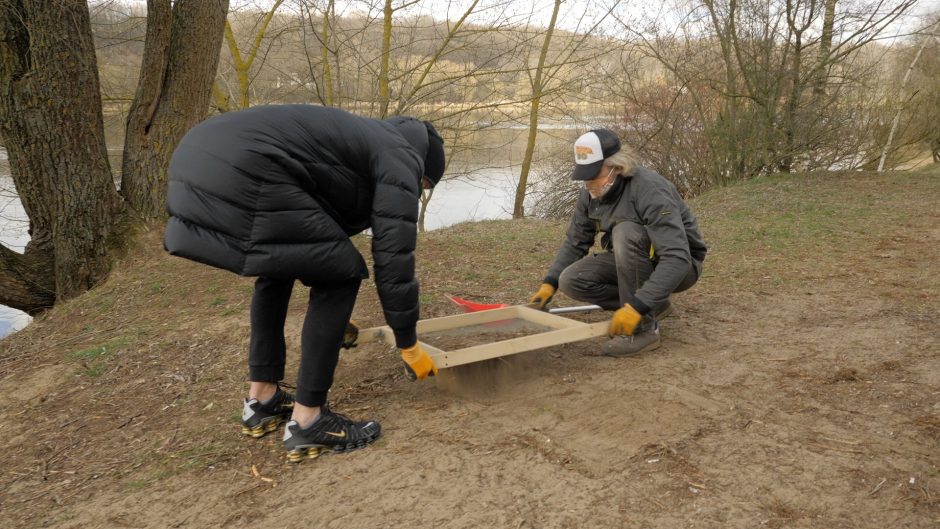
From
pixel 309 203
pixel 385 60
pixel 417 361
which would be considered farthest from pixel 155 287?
pixel 385 60

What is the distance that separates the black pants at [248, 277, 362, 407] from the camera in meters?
2.70

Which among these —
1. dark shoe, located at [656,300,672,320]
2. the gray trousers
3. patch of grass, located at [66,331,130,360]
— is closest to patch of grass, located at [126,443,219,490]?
patch of grass, located at [66,331,130,360]

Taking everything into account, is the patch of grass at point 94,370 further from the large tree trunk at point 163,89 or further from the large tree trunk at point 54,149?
the large tree trunk at point 163,89

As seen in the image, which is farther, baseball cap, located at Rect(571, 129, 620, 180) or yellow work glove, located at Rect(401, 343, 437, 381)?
baseball cap, located at Rect(571, 129, 620, 180)

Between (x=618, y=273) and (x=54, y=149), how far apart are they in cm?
473

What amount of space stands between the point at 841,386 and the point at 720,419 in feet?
2.45

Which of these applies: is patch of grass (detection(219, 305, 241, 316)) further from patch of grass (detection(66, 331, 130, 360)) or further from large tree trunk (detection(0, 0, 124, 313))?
large tree trunk (detection(0, 0, 124, 313))

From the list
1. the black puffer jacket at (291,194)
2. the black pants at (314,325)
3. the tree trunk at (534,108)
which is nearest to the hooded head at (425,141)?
the black puffer jacket at (291,194)

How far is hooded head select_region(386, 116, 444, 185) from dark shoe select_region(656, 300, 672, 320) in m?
1.86

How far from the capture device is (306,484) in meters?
2.67

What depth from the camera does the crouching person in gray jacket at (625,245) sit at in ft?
11.6

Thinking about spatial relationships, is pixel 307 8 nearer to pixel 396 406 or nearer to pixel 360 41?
pixel 360 41

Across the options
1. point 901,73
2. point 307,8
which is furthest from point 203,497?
point 901,73

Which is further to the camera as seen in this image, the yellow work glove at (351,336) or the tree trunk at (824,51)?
the tree trunk at (824,51)
